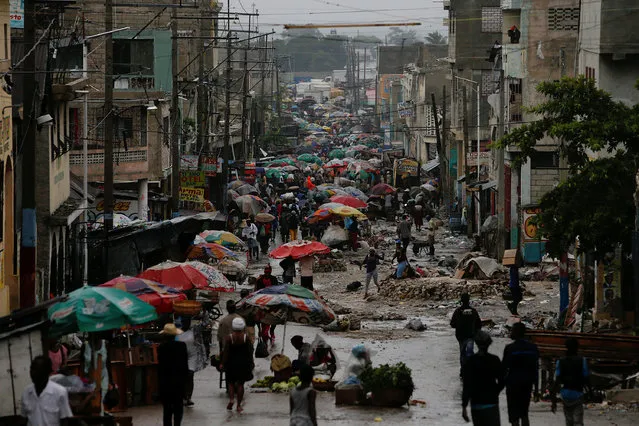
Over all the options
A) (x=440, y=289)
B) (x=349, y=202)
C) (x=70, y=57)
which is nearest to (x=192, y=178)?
(x=349, y=202)

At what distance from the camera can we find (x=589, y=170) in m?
22.1

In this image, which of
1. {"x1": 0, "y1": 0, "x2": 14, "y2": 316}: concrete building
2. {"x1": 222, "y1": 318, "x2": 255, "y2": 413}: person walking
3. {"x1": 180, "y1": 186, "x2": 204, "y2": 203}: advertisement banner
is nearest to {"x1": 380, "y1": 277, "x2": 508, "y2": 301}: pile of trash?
{"x1": 0, "y1": 0, "x2": 14, "y2": 316}: concrete building

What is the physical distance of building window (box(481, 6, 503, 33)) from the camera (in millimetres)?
68750

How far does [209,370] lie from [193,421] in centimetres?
496

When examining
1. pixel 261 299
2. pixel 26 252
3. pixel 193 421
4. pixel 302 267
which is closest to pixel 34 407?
pixel 193 421

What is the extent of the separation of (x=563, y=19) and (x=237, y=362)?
87.6 feet

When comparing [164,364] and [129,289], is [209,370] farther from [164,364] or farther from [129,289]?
[164,364]

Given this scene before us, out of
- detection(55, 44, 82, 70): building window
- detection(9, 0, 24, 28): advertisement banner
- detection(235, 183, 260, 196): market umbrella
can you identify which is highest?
detection(9, 0, 24, 28): advertisement banner

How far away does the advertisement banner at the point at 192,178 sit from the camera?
148 feet

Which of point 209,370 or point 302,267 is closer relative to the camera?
point 209,370

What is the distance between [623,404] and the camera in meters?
17.5

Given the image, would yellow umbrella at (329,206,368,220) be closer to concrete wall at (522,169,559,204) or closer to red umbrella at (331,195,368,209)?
red umbrella at (331,195,368,209)

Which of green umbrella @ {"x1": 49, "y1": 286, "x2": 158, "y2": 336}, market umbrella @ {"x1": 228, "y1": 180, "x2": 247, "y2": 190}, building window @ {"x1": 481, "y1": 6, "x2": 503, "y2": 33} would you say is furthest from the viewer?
building window @ {"x1": 481, "y1": 6, "x2": 503, "y2": 33}

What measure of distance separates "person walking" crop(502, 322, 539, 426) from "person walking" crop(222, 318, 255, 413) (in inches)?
158
